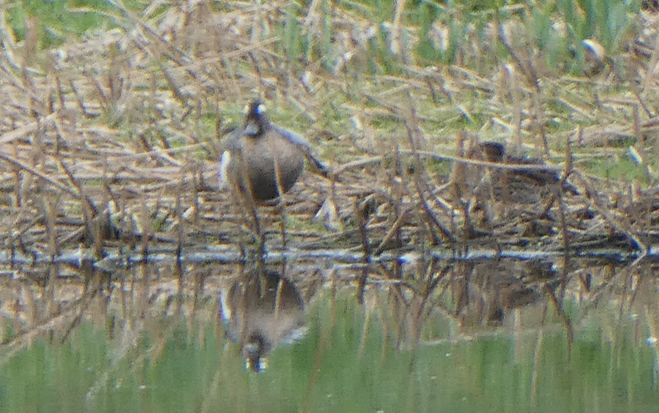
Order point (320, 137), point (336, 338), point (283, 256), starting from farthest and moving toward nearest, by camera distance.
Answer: point (320, 137) → point (283, 256) → point (336, 338)

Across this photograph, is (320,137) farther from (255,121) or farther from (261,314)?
(261,314)

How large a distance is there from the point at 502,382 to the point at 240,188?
2.34 meters

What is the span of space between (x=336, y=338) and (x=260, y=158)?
178 centimetres

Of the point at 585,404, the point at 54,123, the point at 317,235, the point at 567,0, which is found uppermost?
the point at 567,0

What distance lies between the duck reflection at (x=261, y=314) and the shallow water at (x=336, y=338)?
0.01 m

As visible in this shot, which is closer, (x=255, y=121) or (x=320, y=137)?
(x=255, y=121)

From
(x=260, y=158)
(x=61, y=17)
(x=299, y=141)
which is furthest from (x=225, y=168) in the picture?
(x=61, y=17)

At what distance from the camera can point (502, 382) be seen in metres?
4.34

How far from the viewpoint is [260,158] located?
6.49m

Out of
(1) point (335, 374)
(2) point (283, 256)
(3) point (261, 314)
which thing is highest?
(2) point (283, 256)

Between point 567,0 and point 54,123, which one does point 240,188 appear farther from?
point 567,0

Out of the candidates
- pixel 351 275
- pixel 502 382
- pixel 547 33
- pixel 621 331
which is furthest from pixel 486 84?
pixel 502 382

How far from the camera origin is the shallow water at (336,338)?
422 centimetres

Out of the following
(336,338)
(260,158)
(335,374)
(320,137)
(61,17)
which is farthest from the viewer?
(61,17)
